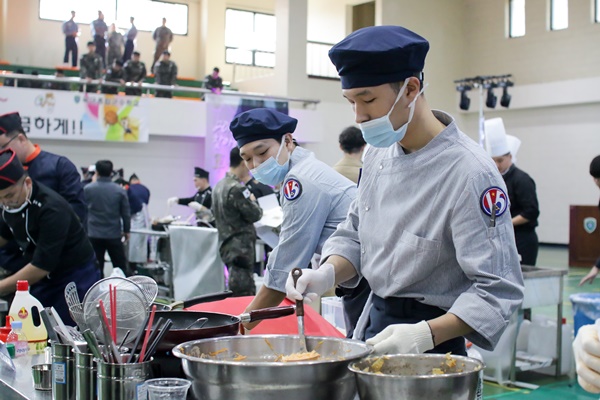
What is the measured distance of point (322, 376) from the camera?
1.20 m

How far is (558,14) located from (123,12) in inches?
397

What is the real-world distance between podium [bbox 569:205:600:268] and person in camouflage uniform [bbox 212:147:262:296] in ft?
31.0

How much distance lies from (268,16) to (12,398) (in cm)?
1931

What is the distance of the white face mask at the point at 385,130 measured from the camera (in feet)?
5.27

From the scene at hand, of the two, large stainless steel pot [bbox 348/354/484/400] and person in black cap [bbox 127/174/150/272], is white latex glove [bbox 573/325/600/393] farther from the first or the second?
person in black cap [bbox 127/174/150/272]

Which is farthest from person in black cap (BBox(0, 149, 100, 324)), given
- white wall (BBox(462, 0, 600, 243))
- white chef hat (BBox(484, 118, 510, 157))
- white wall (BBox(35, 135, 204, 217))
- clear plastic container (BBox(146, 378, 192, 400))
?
white wall (BBox(462, 0, 600, 243))

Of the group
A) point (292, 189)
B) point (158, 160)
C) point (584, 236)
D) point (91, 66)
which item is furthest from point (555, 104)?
point (292, 189)

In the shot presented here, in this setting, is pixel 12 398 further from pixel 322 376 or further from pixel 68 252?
pixel 68 252

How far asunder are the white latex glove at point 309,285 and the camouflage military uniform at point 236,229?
11.7ft

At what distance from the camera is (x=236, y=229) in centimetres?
535

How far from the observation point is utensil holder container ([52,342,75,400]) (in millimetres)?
1581

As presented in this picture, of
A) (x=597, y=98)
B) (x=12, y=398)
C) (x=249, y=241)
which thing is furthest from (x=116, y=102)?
(x=12, y=398)

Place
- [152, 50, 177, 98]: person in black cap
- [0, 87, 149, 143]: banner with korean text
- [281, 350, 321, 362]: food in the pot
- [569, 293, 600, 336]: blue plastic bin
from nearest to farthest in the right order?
[281, 350, 321, 362]: food in the pot < [569, 293, 600, 336]: blue plastic bin < [0, 87, 149, 143]: banner with korean text < [152, 50, 177, 98]: person in black cap

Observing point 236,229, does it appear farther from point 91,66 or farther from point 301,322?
point 91,66
